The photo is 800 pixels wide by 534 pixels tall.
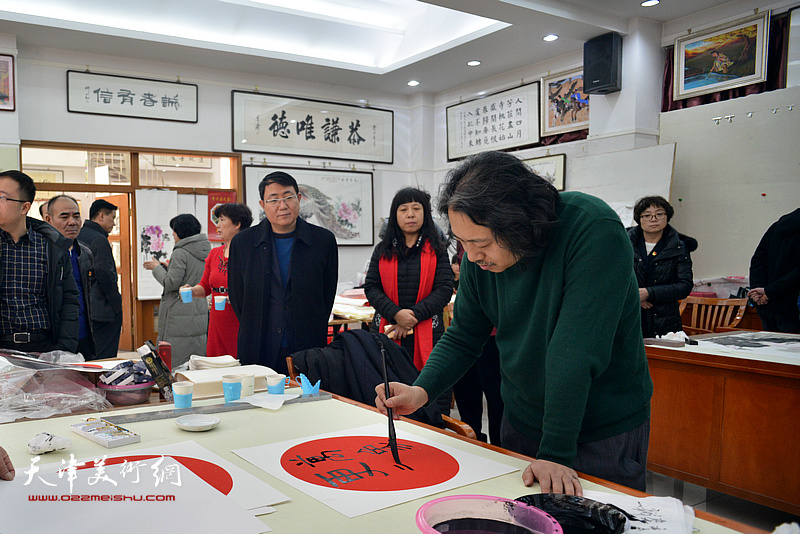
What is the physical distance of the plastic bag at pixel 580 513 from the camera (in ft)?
2.86

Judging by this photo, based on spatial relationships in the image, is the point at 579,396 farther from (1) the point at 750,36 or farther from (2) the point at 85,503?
(1) the point at 750,36

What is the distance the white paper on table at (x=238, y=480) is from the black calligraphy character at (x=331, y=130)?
608 cm

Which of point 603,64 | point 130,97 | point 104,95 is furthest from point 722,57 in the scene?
point 104,95

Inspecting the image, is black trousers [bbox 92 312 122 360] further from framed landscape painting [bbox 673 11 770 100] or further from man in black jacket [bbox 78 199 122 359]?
framed landscape painting [bbox 673 11 770 100]

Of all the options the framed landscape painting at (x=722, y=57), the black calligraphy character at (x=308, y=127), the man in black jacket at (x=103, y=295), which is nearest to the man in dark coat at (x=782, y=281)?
the framed landscape painting at (x=722, y=57)

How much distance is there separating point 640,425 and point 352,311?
11.0 ft

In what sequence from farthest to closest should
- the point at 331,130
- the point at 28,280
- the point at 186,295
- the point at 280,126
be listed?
1. the point at 331,130
2. the point at 280,126
3. the point at 186,295
4. the point at 28,280

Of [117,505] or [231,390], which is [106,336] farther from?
[117,505]

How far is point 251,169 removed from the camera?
6.63 meters

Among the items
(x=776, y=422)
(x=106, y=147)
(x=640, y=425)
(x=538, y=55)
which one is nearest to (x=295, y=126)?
(x=106, y=147)

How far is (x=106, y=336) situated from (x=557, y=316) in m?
3.57

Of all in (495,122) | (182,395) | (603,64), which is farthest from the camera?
(495,122)

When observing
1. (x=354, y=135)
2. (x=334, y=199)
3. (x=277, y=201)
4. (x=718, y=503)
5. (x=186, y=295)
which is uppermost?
(x=354, y=135)

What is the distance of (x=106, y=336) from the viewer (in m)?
3.98
